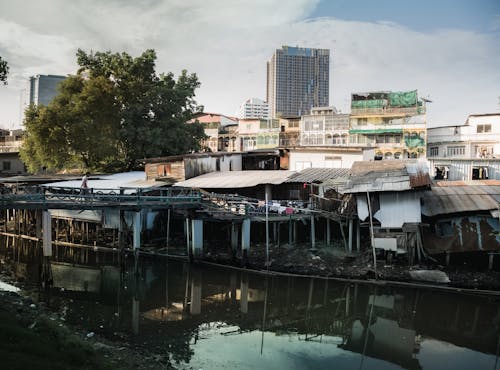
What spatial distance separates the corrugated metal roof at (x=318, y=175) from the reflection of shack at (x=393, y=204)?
441 centimetres

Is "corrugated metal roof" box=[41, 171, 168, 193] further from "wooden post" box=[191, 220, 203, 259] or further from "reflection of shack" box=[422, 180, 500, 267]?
"reflection of shack" box=[422, 180, 500, 267]

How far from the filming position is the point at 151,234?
30500 millimetres

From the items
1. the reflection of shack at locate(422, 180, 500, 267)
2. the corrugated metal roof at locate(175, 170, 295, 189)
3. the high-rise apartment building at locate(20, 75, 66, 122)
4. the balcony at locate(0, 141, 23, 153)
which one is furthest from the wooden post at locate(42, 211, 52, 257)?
the high-rise apartment building at locate(20, 75, 66, 122)

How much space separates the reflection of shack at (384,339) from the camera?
14.8 metres

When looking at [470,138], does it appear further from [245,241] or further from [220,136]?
[220,136]

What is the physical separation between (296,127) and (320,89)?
413 ft

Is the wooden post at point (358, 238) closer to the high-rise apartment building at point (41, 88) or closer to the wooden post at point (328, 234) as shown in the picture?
the wooden post at point (328, 234)

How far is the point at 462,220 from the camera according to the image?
74.5ft

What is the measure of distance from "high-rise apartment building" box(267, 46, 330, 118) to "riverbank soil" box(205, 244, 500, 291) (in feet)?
471

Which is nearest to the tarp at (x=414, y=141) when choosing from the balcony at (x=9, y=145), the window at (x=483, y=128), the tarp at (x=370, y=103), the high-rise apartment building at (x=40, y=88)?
the tarp at (x=370, y=103)

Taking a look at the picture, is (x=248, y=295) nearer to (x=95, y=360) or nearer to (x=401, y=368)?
(x=401, y=368)

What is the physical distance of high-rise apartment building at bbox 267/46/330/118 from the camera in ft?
545

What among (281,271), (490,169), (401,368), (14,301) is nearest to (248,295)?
(281,271)

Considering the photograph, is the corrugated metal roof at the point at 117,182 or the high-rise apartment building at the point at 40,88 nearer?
the corrugated metal roof at the point at 117,182
